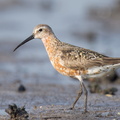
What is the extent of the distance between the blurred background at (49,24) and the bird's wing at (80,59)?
2.81m

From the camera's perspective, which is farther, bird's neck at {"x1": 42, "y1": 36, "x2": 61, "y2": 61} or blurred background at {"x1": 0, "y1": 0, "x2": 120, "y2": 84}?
blurred background at {"x1": 0, "y1": 0, "x2": 120, "y2": 84}

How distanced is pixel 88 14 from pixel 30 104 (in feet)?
52.7

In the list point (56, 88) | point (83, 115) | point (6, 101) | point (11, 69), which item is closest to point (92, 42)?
point (11, 69)

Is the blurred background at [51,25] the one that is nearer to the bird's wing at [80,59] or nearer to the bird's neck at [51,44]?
the bird's neck at [51,44]

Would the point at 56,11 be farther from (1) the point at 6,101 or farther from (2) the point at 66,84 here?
(1) the point at 6,101

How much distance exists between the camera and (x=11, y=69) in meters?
13.4

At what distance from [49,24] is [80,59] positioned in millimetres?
12876

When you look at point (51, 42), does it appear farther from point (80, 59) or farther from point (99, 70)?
point (99, 70)

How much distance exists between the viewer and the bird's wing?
8.34 m

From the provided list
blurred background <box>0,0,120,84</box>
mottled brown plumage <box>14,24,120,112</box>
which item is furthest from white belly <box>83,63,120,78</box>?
blurred background <box>0,0,120,84</box>

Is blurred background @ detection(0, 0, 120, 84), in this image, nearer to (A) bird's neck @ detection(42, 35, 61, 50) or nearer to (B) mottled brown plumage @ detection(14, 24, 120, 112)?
(A) bird's neck @ detection(42, 35, 61, 50)

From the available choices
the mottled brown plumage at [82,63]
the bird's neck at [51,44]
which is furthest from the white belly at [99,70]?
the bird's neck at [51,44]

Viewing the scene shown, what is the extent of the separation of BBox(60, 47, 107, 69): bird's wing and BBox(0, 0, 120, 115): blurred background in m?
2.81

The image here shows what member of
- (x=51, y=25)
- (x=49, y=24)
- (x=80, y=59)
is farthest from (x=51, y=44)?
(x=51, y=25)
